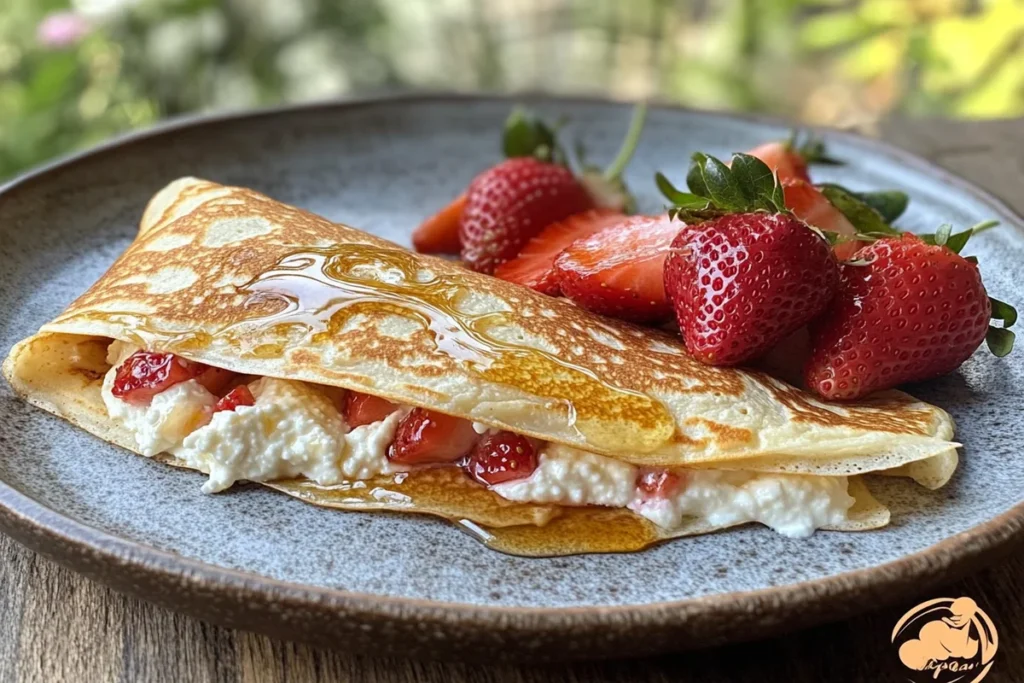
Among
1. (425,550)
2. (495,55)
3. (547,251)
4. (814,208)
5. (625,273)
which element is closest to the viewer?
(425,550)

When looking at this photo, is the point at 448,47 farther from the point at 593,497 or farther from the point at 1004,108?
the point at 593,497

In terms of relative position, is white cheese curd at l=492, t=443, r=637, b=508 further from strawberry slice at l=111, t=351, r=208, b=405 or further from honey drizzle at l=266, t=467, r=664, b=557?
strawberry slice at l=111, t=351, r=208, b=405

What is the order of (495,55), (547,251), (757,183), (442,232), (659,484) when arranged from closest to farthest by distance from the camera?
1. (659,484)
2. (757,183)
3. (547,251)
4. (442,232)
5. (495,55)

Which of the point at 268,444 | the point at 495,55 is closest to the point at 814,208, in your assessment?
the point at 268,444

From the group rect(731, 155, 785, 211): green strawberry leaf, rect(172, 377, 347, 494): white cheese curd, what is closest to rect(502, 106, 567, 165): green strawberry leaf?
rect(731, 155, 785, 211): green strawberry leaf

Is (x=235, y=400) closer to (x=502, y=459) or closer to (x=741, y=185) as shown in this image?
(x=502, y=459)

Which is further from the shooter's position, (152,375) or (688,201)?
(688,201)

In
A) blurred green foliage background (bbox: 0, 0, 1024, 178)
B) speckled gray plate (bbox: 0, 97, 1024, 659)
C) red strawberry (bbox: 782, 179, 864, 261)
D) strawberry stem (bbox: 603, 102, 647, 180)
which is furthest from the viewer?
blurred green foliage background (bbox: 0, 0, 1024, 178)
